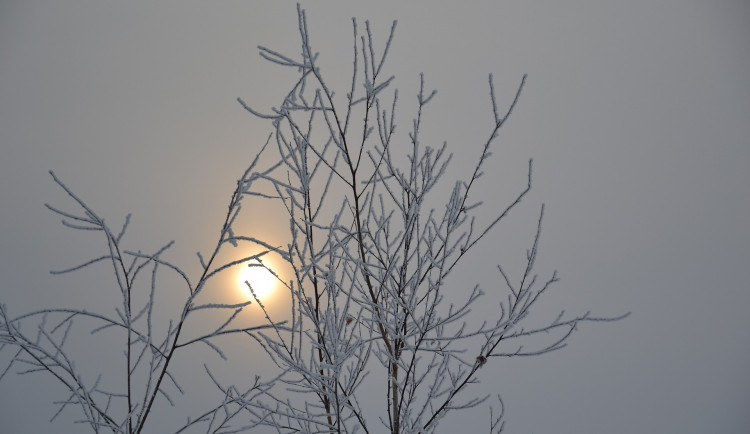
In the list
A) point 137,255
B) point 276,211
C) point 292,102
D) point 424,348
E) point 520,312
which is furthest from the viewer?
point 276,211

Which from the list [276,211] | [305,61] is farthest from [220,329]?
[276,211]

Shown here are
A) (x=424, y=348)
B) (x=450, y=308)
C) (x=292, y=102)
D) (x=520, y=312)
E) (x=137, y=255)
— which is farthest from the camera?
(x=450, y=308)

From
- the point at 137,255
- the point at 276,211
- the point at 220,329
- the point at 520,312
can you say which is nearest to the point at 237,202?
the point at 137,255

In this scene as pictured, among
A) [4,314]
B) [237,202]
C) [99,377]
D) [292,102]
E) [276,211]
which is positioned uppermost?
[276,211]

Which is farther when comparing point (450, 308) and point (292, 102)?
point (450, 308)

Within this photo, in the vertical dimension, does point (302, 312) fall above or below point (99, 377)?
above

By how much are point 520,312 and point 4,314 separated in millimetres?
2142

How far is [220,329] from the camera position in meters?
2.15

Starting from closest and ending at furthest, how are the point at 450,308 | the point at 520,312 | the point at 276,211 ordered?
the point at 520,312
the point at 450,308
the point at 276,211

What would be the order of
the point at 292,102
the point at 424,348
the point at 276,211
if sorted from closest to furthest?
1. the point at 292,102
2. the point at 424,348
3. the point at 276,211

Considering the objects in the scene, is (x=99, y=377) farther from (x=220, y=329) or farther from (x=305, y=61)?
(x=305, y=61)

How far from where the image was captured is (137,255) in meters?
1.96

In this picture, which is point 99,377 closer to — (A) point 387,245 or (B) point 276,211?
(A) point 387,245

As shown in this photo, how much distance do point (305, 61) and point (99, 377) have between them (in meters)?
1.54
